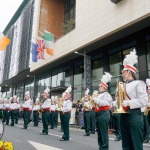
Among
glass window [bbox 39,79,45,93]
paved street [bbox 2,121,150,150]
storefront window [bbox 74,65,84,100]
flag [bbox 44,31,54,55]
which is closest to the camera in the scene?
paved street [bbox 2,121,150,150]

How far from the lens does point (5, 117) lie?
17828 millimetres

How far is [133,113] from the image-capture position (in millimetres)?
3910

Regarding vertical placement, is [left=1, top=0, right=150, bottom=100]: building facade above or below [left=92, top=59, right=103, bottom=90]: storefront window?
above

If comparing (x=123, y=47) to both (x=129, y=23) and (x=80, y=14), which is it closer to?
(x=129, y=23)

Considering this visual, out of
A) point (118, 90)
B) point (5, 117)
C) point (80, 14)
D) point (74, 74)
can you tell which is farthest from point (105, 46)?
point (118, 90)

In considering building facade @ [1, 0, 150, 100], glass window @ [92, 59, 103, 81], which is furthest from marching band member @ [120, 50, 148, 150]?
glass window @ [92, 59, 103, 81]

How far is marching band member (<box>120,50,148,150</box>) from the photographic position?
382 cm

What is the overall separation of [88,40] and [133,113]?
15.6 m

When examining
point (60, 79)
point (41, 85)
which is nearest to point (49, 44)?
point (60, 79)

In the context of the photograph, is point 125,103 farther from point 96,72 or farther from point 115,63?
point 96,72

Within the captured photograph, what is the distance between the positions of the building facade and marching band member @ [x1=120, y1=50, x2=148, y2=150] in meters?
8.56

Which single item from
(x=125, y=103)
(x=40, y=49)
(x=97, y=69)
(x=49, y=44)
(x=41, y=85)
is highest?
(x=49, y=44)

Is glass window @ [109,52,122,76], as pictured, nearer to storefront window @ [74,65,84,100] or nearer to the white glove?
storefront window @ [74,65,84,100]

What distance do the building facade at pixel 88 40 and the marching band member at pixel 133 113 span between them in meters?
8.56
